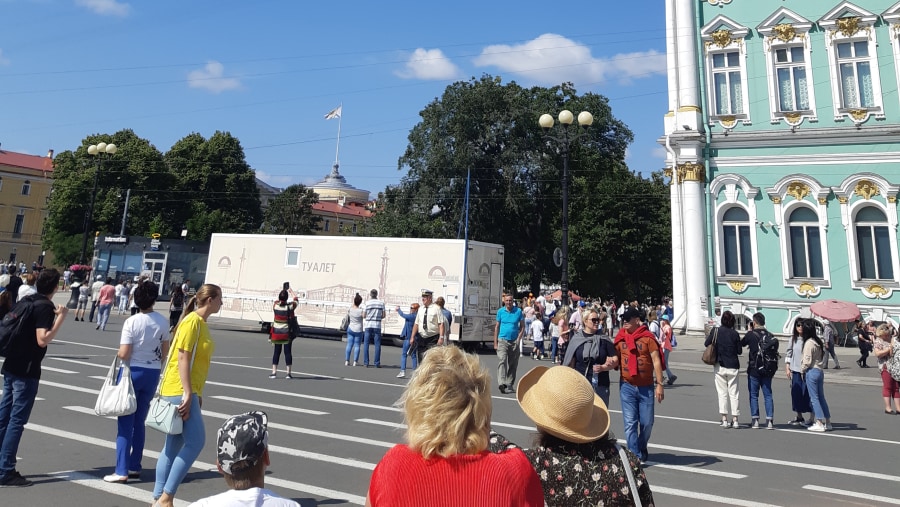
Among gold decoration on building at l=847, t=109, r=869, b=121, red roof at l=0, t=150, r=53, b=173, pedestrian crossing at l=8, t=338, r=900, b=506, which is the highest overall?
red roof at l=0, t=150, r=53, b=173

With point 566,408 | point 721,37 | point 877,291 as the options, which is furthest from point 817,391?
point 721,37

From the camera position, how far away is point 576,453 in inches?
122

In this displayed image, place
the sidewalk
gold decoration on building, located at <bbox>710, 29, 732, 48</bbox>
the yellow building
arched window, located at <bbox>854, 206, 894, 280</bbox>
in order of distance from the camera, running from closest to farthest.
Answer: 1. the sidewalk
2. arched window, located at <bbox>854, 206, 894, 280</bbox>
3. gold decoration on building, located at <bbox>710, 29, 732, 48</bbox>
4. the yellow building

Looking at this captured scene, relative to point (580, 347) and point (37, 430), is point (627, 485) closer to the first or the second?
point (580, 347)

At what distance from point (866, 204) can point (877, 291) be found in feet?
11.8

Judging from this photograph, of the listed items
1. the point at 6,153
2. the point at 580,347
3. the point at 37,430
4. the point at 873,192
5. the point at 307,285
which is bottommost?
the point at 37,430

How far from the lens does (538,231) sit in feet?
166

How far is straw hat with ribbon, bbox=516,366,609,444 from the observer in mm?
2990

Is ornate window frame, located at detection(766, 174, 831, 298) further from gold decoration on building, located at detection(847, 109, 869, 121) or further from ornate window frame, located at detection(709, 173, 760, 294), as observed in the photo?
gold decoration on building, located at detection(847, 109, 869, 121)

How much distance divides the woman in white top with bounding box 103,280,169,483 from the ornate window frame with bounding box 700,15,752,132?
28.1 m

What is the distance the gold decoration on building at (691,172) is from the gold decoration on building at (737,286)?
15.7 feet

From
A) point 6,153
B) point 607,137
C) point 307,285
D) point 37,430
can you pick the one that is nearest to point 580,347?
point 37,430

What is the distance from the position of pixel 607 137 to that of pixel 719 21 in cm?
2500

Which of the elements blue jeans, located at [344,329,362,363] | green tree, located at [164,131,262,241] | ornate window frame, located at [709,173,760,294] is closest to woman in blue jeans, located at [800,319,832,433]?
blue jeans, located at [344,329,362,363]
